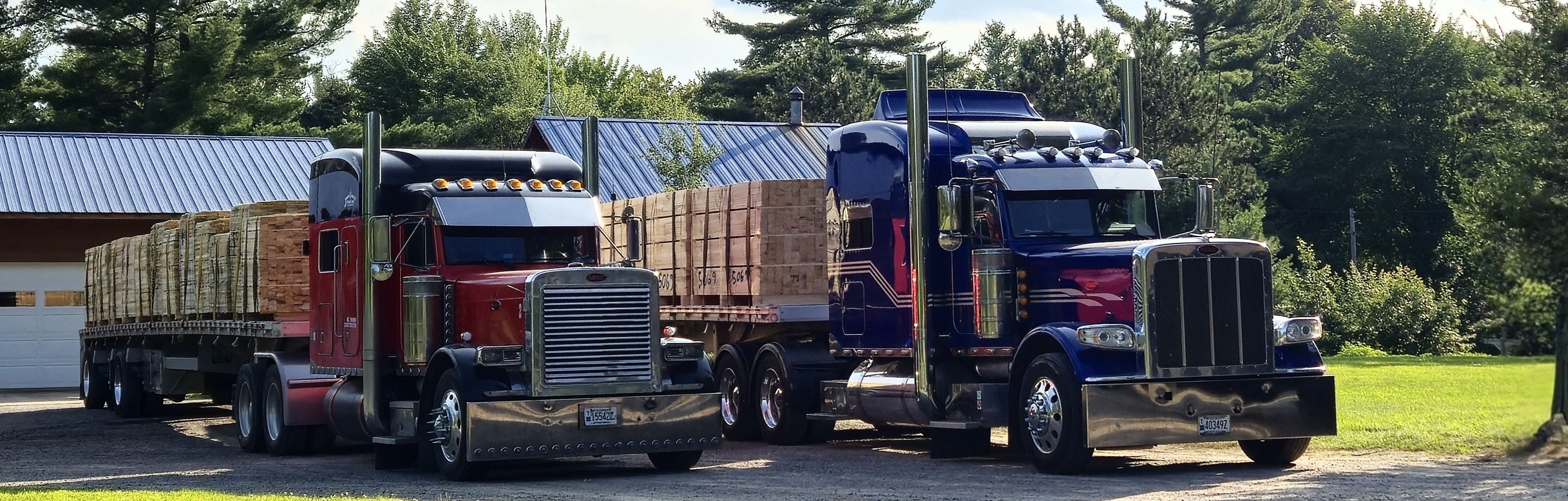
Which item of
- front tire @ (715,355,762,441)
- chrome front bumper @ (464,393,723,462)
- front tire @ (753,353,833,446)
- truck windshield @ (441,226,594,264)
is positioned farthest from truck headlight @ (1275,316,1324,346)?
front tire @ (715,355,762,441)

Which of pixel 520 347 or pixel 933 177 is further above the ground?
pixel 933 177

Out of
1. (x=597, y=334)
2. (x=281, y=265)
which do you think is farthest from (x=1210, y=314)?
(x=281, y=265)

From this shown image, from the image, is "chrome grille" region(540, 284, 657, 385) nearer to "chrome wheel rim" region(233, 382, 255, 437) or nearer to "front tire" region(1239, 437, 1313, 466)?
"front tire" region(1239, 437, 1313, 466)

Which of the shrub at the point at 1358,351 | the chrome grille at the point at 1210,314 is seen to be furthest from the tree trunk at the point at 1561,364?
the shrub at the point at 1358,351

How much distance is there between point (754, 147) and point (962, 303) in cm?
2672

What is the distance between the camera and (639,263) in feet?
70.7

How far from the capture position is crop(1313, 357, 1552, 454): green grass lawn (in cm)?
1534

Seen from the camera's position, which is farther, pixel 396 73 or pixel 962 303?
pixel 396 73

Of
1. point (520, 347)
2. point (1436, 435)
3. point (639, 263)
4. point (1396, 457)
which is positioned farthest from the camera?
point (639, 263)

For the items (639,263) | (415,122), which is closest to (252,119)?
(415,122)

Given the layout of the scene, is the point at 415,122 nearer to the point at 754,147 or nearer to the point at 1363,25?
the point at 754,147

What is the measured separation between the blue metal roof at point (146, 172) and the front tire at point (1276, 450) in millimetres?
24800

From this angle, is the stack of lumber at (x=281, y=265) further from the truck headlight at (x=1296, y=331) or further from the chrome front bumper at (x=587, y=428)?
the truck headlight at (x=1296, y=331)

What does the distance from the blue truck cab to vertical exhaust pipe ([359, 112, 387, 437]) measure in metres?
4.39
